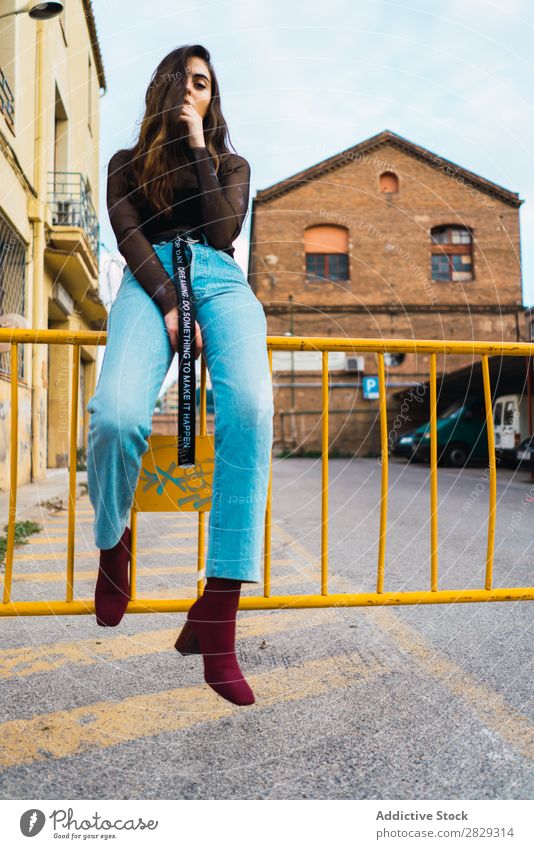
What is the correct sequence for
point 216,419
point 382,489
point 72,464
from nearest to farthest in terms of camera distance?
point 216,419 → point 72,464 → point 382,489

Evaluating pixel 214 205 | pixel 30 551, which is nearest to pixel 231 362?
pixel 214 205

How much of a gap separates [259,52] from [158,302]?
1303 millimetres

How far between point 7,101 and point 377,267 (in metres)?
20.3

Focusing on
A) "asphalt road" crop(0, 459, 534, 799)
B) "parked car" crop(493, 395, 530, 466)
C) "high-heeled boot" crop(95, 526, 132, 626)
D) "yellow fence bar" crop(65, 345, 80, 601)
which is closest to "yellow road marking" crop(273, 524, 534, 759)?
"asphalt road" crop(0, 459, 534, 799)

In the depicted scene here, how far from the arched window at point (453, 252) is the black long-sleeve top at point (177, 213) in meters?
25.1

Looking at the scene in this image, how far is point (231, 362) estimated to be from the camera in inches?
73.4

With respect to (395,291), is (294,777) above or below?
below

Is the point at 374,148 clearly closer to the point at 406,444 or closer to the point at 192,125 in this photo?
the point at 406,444

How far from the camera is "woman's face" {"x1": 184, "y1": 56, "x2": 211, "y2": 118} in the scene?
2.02 metres

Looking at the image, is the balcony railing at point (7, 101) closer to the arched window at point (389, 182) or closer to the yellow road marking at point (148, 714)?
the yellow road marking at point (148, 714)

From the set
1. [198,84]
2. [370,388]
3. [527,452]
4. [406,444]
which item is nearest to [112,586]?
[198,84]

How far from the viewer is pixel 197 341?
1.93 metres

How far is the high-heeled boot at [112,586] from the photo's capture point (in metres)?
1.99

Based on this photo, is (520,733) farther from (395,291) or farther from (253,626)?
(395,291)
